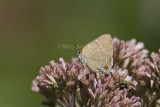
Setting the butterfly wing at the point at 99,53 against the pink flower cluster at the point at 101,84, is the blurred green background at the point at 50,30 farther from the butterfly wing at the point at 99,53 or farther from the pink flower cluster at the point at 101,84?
the butterfly wing at the point at 99,53

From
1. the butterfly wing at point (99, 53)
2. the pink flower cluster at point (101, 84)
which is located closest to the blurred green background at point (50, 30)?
the pink flower cluster at point (101, 84)

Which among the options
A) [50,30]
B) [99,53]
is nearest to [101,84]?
[99,53]

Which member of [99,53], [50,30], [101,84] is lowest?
[101,84]

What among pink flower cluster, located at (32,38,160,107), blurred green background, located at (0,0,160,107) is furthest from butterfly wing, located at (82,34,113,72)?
blurred green background, located at (0,0,160,107)

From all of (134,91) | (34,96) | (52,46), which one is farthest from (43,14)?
(134,91)

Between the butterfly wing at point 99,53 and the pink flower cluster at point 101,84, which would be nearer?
the pink flower cluster at point 101,84

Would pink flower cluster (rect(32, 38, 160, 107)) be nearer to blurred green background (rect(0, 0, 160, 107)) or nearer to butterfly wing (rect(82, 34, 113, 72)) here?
butterfly wing (rect(82, 34, 113, 72))

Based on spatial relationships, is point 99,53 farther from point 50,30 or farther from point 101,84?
point 50,30
